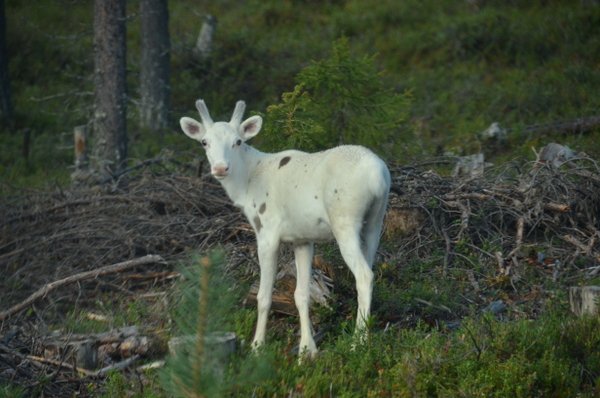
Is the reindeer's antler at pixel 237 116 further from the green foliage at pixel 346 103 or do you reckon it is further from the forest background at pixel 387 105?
the green foliage at pixel 346 103

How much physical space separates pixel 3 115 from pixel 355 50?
816 centimetres

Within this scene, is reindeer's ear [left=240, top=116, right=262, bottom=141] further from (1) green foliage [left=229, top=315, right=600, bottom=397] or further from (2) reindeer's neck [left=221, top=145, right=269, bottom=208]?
(1) green foliage [left=229, top=315, right=600, bottom=397]

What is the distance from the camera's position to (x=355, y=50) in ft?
81.1

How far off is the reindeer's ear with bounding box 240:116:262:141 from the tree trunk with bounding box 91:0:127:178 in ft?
24.7

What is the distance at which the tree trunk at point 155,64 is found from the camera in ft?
70.8

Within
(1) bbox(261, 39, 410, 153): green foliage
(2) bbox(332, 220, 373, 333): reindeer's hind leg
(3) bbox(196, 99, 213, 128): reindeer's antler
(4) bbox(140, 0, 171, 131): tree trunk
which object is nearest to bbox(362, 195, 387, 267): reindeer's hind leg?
(2) bbox(332, 220, 373, 333): reindeer's hind leg

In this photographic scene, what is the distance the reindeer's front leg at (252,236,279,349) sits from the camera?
9.24m

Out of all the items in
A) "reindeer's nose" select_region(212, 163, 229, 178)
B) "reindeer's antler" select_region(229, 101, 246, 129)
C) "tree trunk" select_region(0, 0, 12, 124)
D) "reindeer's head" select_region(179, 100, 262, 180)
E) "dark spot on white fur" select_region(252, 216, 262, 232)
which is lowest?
"tree trunk" select_region(0, 0, 12, 124)

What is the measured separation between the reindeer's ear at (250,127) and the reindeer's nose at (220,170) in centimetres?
67

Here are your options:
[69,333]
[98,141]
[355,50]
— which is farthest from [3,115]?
[69,333]

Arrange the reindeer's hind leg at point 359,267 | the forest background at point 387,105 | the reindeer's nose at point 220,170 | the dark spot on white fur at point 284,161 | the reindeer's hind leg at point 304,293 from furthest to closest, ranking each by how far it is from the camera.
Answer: the dark spot on white fur at point 284,161 → the reindeer's nose at point 220,170 → the reindeer's hind leg at point 304,293 → the reindeer's hind leg at point 359,267 → the forest background at point 387,105

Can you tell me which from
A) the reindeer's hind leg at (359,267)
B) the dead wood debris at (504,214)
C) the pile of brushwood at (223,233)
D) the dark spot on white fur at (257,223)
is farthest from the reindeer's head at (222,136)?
the dead wood debris at (504,214)

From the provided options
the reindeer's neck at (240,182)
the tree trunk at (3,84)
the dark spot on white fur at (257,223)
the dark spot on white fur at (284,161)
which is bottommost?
the tree trunk at (3,84)

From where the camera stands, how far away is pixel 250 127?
9758 millimetres
